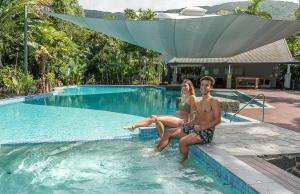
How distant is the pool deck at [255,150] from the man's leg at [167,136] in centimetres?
71

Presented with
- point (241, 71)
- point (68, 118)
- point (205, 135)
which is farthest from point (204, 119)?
point (241, 71)

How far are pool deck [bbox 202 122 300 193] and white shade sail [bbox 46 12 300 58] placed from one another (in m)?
5.56

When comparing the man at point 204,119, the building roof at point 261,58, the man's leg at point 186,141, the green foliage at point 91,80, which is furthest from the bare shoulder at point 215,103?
the green foliage at point 91,80

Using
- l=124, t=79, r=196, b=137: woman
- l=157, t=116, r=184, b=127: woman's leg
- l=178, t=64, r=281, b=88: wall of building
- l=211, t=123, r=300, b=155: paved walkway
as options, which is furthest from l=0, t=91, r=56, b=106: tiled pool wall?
l=178, t=64, r=281, b=88: wall of building

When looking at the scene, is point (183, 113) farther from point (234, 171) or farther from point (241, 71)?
point (241, 71)

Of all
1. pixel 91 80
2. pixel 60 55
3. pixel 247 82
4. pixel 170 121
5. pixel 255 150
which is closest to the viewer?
pixel 255 150

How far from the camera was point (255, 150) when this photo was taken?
20.1ft

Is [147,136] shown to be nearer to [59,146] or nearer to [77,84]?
[59,146]

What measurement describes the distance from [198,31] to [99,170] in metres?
8.90

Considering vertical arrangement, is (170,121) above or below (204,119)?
below

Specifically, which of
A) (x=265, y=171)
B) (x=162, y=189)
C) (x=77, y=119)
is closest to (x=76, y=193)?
(x=162, y=189)

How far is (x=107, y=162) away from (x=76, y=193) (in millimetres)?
1468

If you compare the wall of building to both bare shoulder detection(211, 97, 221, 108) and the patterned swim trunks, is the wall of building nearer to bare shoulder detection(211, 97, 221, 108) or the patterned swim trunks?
the patterned swim trunks

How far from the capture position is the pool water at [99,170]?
5621mm
